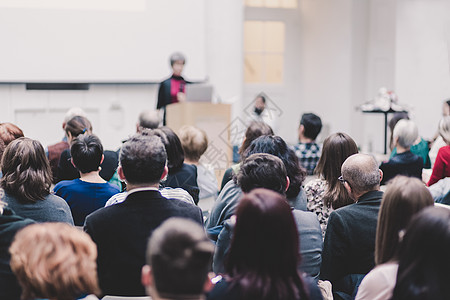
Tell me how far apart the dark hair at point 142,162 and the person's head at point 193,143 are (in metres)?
1.54

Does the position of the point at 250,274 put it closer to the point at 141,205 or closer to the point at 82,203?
the point at 141,205

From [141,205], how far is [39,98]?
5678 mm

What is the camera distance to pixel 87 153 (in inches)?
128

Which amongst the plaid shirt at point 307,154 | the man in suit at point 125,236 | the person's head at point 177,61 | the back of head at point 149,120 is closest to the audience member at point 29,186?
the man in suit at point 125,236

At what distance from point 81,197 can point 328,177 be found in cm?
134

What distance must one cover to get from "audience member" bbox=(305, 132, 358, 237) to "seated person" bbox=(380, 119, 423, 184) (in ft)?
3.33

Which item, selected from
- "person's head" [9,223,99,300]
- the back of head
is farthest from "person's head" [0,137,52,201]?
the back of head

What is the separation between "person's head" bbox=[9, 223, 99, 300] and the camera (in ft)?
5.20

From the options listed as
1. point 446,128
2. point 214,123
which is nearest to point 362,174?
point 446,128

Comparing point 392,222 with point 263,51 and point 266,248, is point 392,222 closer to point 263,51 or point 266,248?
point 266,248

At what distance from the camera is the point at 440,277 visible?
1614 mm

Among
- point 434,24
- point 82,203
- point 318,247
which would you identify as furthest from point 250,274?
point 434,24

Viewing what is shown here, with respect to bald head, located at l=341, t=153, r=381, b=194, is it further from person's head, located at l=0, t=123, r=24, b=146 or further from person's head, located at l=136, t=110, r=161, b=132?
person's head, located at l=136, t=110, r=161, b=132

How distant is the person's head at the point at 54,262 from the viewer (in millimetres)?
1586
